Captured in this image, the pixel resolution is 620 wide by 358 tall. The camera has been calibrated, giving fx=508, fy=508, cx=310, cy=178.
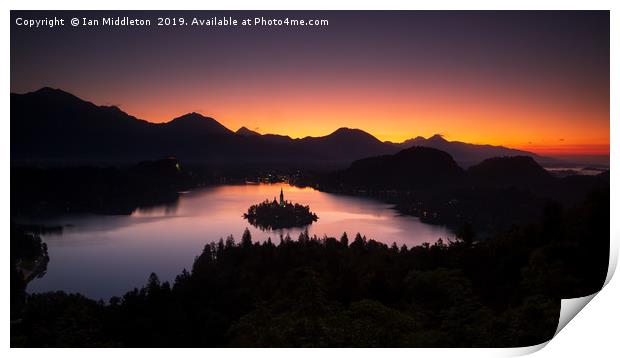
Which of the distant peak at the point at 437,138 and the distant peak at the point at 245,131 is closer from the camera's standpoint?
the distant peak at the point at 437,138

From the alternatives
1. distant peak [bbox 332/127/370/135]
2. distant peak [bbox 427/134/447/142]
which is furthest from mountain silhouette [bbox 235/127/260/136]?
distant peak [bbox 427/134/447/142]

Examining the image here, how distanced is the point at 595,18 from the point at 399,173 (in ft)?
9.89

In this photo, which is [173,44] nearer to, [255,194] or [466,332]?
[255,194]

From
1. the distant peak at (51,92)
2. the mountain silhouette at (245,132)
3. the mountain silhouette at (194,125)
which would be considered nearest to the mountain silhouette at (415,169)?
the mountain silhouette at (245,132)

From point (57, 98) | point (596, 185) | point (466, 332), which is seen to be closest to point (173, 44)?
point (57, 98)

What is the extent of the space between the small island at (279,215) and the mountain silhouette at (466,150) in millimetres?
1599

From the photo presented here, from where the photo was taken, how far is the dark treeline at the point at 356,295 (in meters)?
5.12

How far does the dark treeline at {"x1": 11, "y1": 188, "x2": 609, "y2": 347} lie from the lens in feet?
16.8

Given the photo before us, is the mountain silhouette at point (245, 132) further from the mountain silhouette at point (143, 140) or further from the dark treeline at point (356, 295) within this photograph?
the dark treeline at point (356, 295)

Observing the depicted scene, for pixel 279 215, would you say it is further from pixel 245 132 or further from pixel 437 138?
pixel 437 138

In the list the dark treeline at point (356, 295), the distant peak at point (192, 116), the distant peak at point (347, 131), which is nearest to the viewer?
the dark treeline at point (356, 295)

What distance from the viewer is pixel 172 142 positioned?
22.2 ft

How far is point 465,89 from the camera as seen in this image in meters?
7.05

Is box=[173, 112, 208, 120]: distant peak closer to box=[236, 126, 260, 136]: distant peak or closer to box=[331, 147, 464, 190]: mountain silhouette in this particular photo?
box=[236, 126, 260, 136]: distant peak
